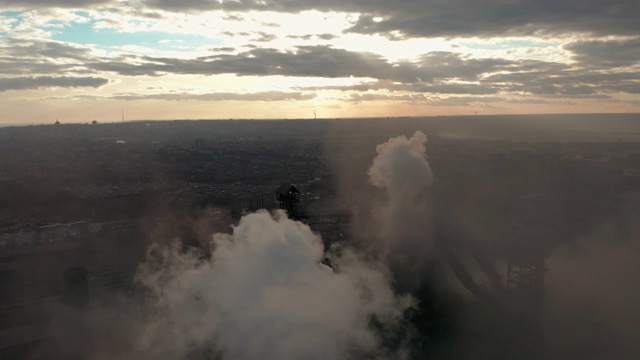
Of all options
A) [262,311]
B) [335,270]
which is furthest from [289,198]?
[262,311]

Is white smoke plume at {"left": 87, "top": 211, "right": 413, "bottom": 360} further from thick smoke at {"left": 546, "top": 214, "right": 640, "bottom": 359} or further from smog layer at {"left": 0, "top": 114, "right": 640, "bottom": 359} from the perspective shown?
thick smoke at {"left": 546, "top": 214, "right": 640, "bottom": 359}

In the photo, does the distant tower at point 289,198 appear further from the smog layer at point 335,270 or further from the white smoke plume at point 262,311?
the white smoke plume at point 262,311

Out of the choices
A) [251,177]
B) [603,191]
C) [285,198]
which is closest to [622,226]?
[603,191]

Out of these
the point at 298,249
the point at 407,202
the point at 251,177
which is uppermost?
the point at 298,249

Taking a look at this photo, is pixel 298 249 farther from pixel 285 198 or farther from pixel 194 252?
pixel 194 252

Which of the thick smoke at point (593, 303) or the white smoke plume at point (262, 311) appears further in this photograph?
the thick smoke at point (593, 303)

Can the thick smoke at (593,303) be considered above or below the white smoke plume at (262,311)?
below

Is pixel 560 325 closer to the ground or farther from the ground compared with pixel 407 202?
closer to the ground

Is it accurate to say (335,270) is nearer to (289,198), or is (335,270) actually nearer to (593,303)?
(289,198)

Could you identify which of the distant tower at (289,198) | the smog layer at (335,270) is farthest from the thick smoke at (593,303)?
the distant tower at (289,198)
